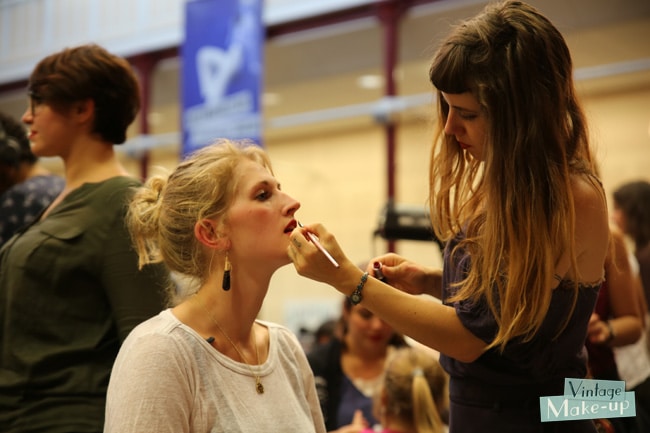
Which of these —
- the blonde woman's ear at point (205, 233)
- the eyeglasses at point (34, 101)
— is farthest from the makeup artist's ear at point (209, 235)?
the eyeglasses at point (34, 101)

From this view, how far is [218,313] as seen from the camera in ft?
6.61

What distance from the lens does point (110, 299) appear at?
7.32ft

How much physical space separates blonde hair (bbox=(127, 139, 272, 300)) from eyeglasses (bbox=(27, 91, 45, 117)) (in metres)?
0.50

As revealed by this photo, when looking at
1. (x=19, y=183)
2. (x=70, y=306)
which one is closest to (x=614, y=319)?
(x=70, y=306)

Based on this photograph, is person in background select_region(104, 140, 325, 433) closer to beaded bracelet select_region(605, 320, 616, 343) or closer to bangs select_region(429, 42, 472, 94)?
bangs select_region(429, 42, 472, 94)

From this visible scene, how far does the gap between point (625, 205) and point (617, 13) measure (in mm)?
4454

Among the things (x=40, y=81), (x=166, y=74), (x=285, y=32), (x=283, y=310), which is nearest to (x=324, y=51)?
(x=285, y=32)

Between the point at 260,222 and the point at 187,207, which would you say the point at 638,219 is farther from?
the point at 187,207

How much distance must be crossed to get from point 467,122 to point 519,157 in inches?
5.8

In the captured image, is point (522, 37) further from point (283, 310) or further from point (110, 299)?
point (283, 310)

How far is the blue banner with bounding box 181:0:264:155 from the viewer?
243 inches

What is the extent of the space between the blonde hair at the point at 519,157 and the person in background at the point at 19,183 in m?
1.57

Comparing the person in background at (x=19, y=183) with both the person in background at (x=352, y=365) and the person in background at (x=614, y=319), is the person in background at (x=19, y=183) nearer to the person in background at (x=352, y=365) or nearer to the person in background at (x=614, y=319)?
the person in background at (x=352, y=365)

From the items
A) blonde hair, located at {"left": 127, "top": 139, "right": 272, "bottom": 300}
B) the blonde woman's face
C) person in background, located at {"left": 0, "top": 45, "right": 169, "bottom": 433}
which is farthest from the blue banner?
the blonde woman's face
